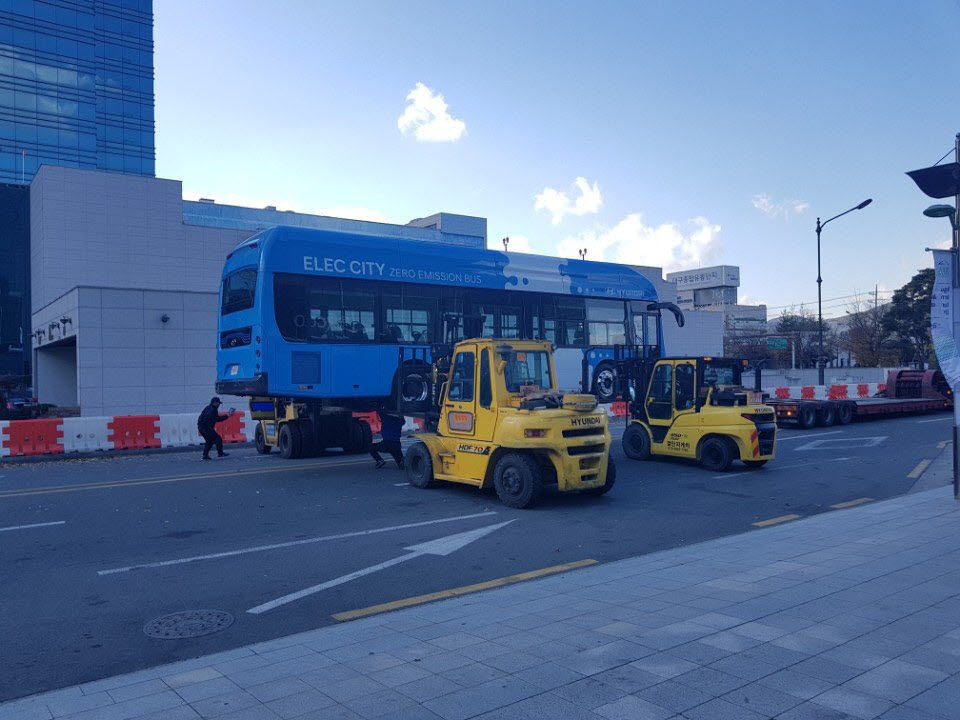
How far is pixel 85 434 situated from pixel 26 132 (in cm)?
6654

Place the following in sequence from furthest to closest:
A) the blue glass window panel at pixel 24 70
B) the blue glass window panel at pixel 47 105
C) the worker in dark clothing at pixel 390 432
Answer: the blue glass window panel at pixel 47 105 → the blue glass window panel at pixel 24 70 → the worker in dark clothing at pixel 390 432

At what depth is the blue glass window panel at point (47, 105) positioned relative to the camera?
7250 centimetres

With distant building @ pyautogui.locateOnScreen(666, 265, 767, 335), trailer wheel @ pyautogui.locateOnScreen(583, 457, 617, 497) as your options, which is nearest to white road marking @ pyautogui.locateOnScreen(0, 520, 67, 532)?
trailer wheel @ pyautogui.locateOnScreen(583, 457, 617, 497)

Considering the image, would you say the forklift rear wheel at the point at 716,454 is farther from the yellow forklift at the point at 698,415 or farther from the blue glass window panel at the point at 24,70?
the blue glass window panel at the point at 24,70

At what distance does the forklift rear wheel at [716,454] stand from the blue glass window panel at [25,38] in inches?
3091

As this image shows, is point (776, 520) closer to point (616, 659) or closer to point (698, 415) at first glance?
point (698, 415)

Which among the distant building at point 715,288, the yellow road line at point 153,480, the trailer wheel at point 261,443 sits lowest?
the yellow road line at point 153,480

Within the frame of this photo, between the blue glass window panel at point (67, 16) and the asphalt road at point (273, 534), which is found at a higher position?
the blue glass window panel at point (67, 16)

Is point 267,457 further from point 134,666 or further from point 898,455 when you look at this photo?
point 898,455

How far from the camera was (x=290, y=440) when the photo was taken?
56.7 feet

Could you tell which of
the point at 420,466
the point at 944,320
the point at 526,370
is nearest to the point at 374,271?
the point at 420,466

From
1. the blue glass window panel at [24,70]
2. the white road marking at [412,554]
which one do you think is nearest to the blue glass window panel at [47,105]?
the blue glass window panel at [24,70]

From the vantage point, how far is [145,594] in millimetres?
7168

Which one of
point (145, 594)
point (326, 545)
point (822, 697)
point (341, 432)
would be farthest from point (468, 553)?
point (341, 432)
